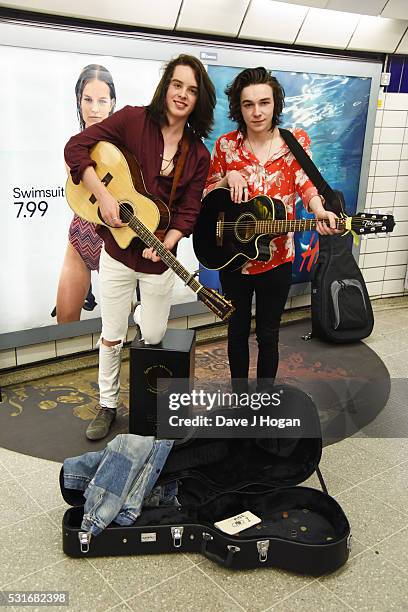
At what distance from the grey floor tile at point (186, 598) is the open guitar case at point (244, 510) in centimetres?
9

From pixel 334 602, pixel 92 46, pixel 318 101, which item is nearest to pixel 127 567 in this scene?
pixel 334 602

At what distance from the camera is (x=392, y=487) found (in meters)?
2.43

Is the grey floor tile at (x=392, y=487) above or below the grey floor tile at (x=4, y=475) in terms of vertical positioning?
above

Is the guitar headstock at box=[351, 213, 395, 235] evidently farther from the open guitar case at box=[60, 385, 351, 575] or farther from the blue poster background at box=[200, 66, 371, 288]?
the blue poster background at box=[200, 66, 371, 288]

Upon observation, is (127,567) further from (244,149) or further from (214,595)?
(244,149)

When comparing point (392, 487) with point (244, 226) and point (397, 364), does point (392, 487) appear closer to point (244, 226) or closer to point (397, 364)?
point (244, 226)

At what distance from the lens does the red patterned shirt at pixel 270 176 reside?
2566mm

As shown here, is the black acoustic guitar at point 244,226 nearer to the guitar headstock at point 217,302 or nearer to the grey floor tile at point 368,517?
the guitar headstock at point 217,302

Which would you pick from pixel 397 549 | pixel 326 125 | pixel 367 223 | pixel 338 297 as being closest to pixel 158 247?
pixel 367 223

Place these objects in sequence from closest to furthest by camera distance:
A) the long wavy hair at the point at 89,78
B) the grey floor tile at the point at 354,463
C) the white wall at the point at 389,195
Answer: the grey floor tile at the point at 354,463 → the long wavy hair at the point at 89,78 → the white wall at the point at 389,195

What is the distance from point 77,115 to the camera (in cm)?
311

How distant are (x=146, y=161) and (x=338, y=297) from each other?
2.04 meters

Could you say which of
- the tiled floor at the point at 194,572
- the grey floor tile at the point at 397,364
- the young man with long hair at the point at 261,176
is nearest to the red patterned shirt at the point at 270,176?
the young man with long hair at the point at 261,176

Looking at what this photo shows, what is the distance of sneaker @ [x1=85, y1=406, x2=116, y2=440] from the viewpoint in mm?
2738
